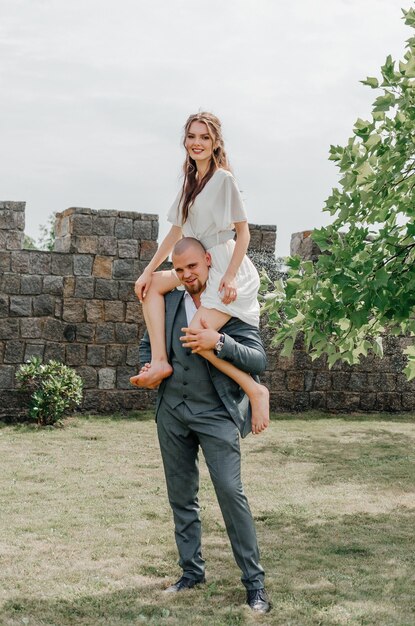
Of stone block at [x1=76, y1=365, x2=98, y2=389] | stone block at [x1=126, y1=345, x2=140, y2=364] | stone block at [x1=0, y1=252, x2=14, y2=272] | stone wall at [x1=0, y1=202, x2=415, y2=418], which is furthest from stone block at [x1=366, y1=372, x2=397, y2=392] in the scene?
stone block at [x1=0, y1=252, x2=14, y2=272]

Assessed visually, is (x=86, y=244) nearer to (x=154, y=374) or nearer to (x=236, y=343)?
(x=154, y=374)

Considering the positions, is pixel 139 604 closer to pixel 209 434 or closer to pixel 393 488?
pixel 209 434

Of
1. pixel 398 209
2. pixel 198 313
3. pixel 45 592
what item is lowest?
pixel 45 592

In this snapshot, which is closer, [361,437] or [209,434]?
[209,434]

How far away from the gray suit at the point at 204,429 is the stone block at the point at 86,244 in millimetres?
6540

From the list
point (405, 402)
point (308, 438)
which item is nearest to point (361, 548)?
point (308, 438)

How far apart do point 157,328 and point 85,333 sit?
21.9 ft

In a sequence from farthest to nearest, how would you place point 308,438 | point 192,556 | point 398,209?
point 308,438, point 398,209, point 192,556

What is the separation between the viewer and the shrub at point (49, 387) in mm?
10195

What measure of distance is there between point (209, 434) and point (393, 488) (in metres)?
3.71

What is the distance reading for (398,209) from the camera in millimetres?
6105

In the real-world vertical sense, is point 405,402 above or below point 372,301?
below

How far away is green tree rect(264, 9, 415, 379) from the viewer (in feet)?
17.7

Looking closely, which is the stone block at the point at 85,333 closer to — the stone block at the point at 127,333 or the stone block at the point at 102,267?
the stone block at the point at 127,333
